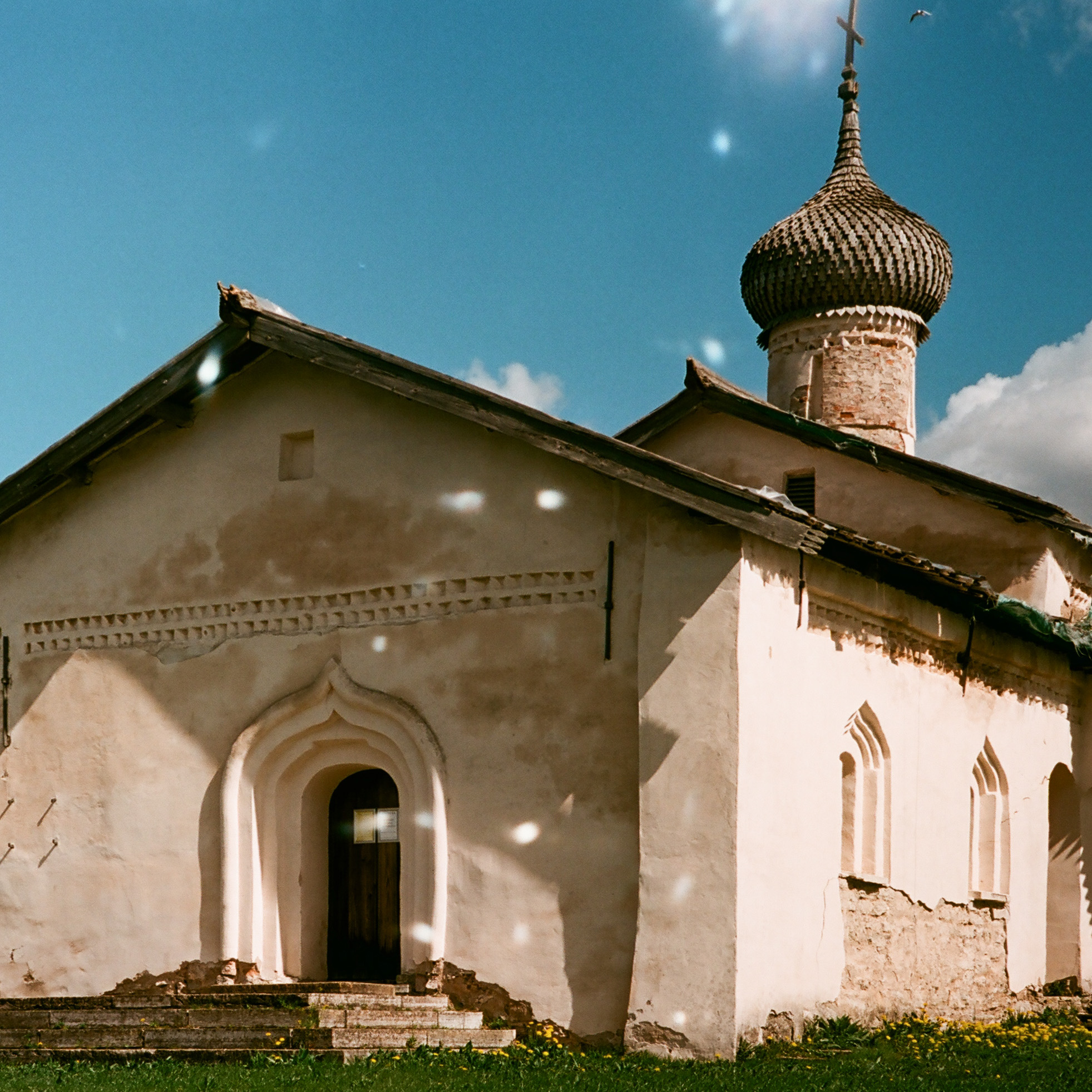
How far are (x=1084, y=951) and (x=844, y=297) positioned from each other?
7.47 metres

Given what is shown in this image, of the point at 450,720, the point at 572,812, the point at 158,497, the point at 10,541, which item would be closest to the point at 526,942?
the point at 572,812

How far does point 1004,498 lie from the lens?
1552 centimetres

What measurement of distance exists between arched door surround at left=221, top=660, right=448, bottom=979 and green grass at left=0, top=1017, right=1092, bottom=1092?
2.17 m

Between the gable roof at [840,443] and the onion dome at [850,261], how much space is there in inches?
101

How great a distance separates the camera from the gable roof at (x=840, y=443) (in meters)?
15.5

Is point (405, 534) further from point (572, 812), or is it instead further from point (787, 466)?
point (787, 466)

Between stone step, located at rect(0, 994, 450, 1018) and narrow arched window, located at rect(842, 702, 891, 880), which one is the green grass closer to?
stone step, located at rect(0, 994, 450, 1018)

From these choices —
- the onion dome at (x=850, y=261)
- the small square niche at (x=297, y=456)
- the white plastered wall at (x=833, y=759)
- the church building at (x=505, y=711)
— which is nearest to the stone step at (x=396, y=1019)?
the church building at (x=505, y=711)

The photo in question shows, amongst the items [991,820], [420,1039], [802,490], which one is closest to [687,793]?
[420,1039]

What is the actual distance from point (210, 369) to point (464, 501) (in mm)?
2560

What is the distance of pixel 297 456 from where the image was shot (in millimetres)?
13609

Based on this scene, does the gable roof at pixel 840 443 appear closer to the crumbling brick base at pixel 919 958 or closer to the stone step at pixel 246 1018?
the crumbling brick base at pixel 919 958

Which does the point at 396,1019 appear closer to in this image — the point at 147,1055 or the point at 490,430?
the point at 147,1055

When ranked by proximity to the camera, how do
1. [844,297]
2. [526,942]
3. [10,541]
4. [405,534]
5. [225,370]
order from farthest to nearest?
[844,297]
[10,541]
[225,370]
[405,534]
[526,942]
